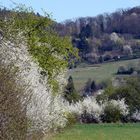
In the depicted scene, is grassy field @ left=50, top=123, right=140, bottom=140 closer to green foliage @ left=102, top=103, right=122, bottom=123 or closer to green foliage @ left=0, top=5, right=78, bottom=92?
green foliage @ left=0, top=5, right=78, bottom=92

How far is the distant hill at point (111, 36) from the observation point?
13550 cm

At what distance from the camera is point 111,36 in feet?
456

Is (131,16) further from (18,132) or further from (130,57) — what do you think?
(18,132)

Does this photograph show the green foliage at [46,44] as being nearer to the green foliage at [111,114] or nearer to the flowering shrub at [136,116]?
the green foliage at [111,114]

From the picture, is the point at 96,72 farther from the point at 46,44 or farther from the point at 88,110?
the point at 46,44

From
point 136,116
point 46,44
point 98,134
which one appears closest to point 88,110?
point 136,116

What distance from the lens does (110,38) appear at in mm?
139625

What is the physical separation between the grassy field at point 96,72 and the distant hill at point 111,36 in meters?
4.07

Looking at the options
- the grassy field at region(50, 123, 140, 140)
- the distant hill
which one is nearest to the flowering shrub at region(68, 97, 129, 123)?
the grassy field at region(50, 123, 140, 140)

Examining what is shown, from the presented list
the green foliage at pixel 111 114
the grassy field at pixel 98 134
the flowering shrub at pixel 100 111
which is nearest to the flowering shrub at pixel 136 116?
the flowering shrub at pixel 100 111

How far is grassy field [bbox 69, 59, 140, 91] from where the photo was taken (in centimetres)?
12081

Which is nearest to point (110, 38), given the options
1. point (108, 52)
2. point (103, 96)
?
point (108, 52)

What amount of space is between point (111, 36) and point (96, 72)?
1505cm

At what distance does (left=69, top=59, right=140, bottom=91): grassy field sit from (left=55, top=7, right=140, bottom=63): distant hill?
407cm
